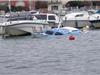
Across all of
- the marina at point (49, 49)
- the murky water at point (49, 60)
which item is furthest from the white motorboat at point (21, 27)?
the murky water at point (49, 60)

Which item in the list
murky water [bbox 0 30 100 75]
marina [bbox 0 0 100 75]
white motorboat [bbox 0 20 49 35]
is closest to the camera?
murky water [bbox 0 30 100 75]

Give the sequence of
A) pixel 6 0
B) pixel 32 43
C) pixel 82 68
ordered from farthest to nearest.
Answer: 1. pixel 6 0
2. pixel 32 43
3. pixel 82 68

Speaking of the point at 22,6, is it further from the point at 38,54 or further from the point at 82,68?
the point at 82,68

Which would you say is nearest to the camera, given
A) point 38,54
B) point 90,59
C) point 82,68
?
point 82,68

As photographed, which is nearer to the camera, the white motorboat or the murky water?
the murky water

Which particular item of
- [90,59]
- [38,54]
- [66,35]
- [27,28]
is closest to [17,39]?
[27,28]

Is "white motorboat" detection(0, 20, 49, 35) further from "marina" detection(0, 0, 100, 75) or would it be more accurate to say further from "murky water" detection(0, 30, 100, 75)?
"murky water" detection(0, 30, 100, 75)

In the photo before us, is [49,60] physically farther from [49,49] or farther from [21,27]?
[21,27]

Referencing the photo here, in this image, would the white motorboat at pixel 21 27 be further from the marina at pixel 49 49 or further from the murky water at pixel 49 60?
the murky water at pixel 49 60

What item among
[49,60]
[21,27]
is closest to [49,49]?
[49,60]

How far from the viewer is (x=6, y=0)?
120 meters

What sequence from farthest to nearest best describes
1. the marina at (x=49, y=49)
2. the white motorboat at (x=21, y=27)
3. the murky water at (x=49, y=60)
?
the white motorboat at (x=21, y=27)
the marina at (x=49, y=49)
the murky water at (x=49, y=60)

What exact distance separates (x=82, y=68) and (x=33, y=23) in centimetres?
2381

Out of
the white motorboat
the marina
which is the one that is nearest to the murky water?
the marina
